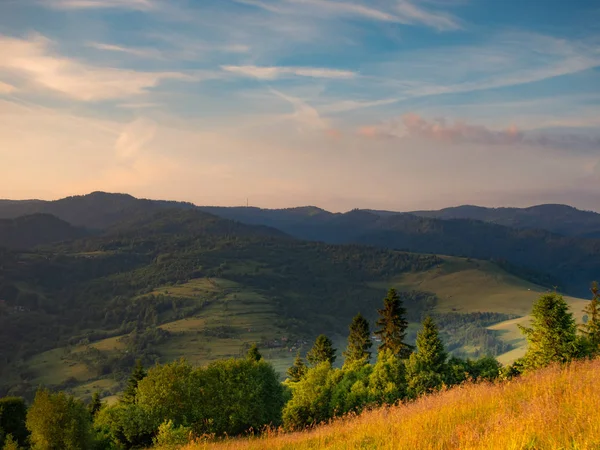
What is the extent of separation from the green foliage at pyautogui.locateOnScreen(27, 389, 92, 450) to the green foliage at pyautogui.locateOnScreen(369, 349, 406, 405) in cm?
3289

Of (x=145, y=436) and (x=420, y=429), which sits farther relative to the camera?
(x=145, y=436)

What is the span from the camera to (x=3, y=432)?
73562 mm

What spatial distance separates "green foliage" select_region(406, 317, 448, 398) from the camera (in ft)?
208

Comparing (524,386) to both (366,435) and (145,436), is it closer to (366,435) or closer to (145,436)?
(366,435)

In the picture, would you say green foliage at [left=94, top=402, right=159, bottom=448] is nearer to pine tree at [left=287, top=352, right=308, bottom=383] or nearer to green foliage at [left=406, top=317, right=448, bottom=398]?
green foliage at [left=406, top=317, right=448, bottom=398]

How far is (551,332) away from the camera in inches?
1767

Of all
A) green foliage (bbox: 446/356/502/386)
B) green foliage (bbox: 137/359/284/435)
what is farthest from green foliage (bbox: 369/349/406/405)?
green foliage (bbox: 137/359/284/435)

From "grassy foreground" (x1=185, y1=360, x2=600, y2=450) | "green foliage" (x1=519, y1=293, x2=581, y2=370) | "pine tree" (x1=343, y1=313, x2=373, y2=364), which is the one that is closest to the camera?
"grassy foreground" (x1=185, y1=360, x2=600, y2=450)

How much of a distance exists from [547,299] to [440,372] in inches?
1006

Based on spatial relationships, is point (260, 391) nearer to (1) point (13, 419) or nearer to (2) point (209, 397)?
(2) point (209, 397)

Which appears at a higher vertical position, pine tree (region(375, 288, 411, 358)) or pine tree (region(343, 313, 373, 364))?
pine tree (region(375, 288, 411, 358))

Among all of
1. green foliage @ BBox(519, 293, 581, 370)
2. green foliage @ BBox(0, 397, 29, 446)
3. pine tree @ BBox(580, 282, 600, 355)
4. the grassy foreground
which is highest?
the grassy foreground

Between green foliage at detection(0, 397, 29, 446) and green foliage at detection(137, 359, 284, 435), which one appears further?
green foliage at detection(0, 397, 29, 446)

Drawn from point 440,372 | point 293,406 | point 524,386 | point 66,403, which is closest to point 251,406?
point 293,406
